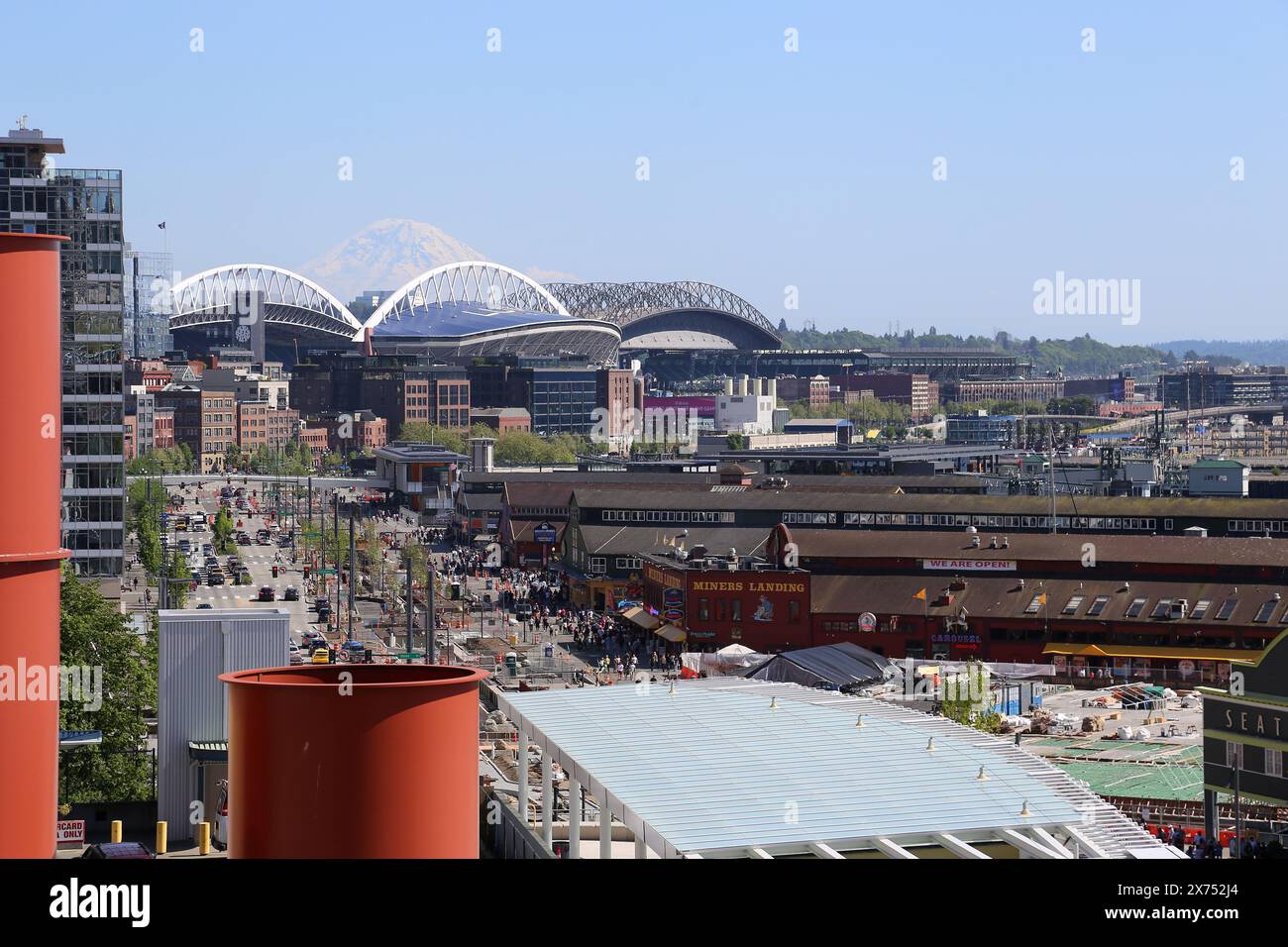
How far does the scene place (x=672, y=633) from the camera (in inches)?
1847

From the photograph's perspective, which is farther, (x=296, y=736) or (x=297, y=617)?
(x=297, y=617)

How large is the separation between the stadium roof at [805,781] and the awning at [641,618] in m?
24.6

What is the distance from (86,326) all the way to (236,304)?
14143cm

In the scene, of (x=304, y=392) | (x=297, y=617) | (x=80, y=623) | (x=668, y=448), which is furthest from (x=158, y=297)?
(x=80, y=623)

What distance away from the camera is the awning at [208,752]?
57.0 feet

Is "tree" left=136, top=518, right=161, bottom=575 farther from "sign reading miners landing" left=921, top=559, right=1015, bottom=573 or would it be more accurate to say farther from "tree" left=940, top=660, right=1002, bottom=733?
"tree" left=940, top=660, right=1002, bottom=733

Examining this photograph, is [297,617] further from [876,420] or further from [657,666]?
[876,420]

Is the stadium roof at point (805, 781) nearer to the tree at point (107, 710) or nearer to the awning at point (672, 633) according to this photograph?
the tree at point (107, 710)

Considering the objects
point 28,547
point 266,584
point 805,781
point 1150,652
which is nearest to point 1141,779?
point 1150,652

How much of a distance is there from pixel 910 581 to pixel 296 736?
41.8 metres

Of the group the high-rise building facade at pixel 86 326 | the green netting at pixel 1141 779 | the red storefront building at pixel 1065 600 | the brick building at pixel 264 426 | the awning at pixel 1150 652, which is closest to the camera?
the green netting at pixel 1141 779

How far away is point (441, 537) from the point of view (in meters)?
80.2

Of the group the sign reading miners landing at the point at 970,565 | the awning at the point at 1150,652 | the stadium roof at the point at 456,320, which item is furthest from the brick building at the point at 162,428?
the awning at the point at 1150,652

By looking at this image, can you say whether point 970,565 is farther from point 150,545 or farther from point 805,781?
point 805,781
